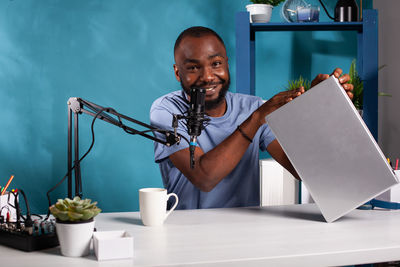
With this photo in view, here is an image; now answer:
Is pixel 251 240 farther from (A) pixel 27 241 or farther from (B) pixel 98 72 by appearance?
(B) pixel 98 72

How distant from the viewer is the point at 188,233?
1177 millimetres

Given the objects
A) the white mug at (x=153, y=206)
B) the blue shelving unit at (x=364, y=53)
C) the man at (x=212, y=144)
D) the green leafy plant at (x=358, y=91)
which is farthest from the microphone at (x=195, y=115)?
the green leafy plant at (x=358, y=91)

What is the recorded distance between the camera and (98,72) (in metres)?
2.93

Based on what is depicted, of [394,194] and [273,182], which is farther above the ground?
[394,194]

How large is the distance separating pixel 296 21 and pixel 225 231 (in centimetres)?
171

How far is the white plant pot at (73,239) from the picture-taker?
99 centimetres

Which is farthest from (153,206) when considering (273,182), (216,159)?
(273,182)

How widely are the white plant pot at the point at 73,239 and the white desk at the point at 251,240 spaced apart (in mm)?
18

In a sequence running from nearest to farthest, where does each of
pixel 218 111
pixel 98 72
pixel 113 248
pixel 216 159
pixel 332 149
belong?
pixel 113 248 → pixel 332 149 → pixel 216 159 → pixel 218 111 → pixel 98 72

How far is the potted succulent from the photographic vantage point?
988 millimetres

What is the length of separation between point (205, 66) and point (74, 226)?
1127mm

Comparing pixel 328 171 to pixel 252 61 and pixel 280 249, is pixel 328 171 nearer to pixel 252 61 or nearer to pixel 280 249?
pixel 280 249

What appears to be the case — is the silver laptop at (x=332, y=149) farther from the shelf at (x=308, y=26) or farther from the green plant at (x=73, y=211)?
the shelf at (x=308, y=26)

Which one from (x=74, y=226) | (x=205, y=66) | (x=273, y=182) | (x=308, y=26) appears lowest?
(x=273, y=182)
